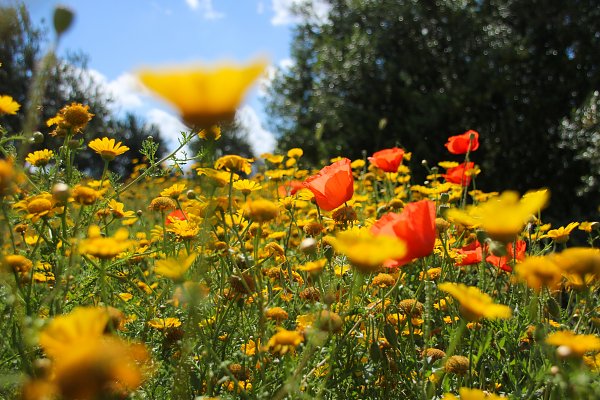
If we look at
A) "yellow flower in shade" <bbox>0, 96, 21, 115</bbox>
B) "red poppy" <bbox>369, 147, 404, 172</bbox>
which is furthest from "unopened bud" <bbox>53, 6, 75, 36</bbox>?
"red poppy" <bbox>369, 147, 404, 172</bbox>

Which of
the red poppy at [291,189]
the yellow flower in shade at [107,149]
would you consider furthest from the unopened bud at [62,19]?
the red poppy at [291,189]

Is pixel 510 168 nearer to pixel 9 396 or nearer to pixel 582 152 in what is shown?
pixel 582 152

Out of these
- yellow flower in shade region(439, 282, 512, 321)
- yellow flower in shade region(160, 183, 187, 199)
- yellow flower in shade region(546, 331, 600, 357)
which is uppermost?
yellow flower in shade region(160, 183, 187, 199)

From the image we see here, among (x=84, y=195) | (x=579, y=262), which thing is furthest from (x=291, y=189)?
(x=579, y=262)

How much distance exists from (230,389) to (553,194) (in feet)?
26.8

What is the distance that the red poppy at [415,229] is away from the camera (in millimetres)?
1039

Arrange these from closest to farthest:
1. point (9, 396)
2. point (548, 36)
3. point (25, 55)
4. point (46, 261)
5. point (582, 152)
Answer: point (9, 396)
point (46, 261)
point (582, 152)
point (548, 36)
point (25, 55)

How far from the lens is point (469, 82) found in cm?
894

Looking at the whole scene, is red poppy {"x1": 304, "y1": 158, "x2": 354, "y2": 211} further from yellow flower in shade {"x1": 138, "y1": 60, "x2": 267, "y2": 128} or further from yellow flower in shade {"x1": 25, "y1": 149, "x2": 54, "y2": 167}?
yellow flower in shade {"x1": 25, "y1": 149, "x2": 54, "y2": 167}

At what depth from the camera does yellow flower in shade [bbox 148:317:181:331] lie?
142cm

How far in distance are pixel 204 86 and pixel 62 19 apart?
65cm

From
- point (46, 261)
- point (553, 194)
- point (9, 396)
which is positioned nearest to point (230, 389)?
point (9, 396)

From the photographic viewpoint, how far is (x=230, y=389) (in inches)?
53.9

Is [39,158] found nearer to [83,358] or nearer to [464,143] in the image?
[83,358]
